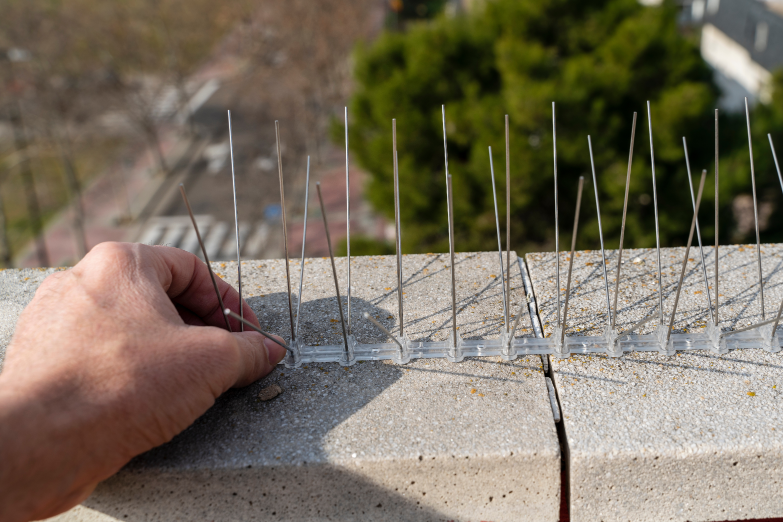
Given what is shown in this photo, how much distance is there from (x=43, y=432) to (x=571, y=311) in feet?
5.51

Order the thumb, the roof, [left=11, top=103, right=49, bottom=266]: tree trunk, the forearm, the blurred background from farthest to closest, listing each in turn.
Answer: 1. [left=11, top=103, right=49, bottom=266]: tree trunk
2. the roof
3. the blurred background
4. the thumb
5. the forearm

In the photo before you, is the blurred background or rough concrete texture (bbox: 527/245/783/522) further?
the blurred background

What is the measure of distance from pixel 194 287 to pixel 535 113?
7.67 meters

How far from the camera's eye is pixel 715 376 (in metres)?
1.95

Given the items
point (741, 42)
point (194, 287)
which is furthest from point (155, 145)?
point (194, 287)

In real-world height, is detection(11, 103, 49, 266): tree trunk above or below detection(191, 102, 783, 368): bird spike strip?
below

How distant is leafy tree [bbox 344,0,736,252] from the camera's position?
368 inches

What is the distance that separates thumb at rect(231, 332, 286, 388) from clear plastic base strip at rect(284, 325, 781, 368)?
9 centimetres

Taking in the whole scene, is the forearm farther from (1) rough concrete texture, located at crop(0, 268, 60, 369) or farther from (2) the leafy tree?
(2) the leafy tree

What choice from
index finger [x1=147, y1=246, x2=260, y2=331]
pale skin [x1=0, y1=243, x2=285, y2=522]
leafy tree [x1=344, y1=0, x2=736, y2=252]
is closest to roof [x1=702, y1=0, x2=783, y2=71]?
leafy tree [x1=344, y1=0, x2=736, y2=252]

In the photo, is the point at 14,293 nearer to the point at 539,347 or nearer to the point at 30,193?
the point at 539,347

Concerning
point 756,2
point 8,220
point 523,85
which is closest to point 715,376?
point 523,85

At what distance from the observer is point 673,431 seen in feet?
5.69

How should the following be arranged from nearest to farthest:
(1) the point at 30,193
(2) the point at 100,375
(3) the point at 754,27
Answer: (2) the point at 100,375 < (3) the point at 754,27 < (1) the point at 30,193
